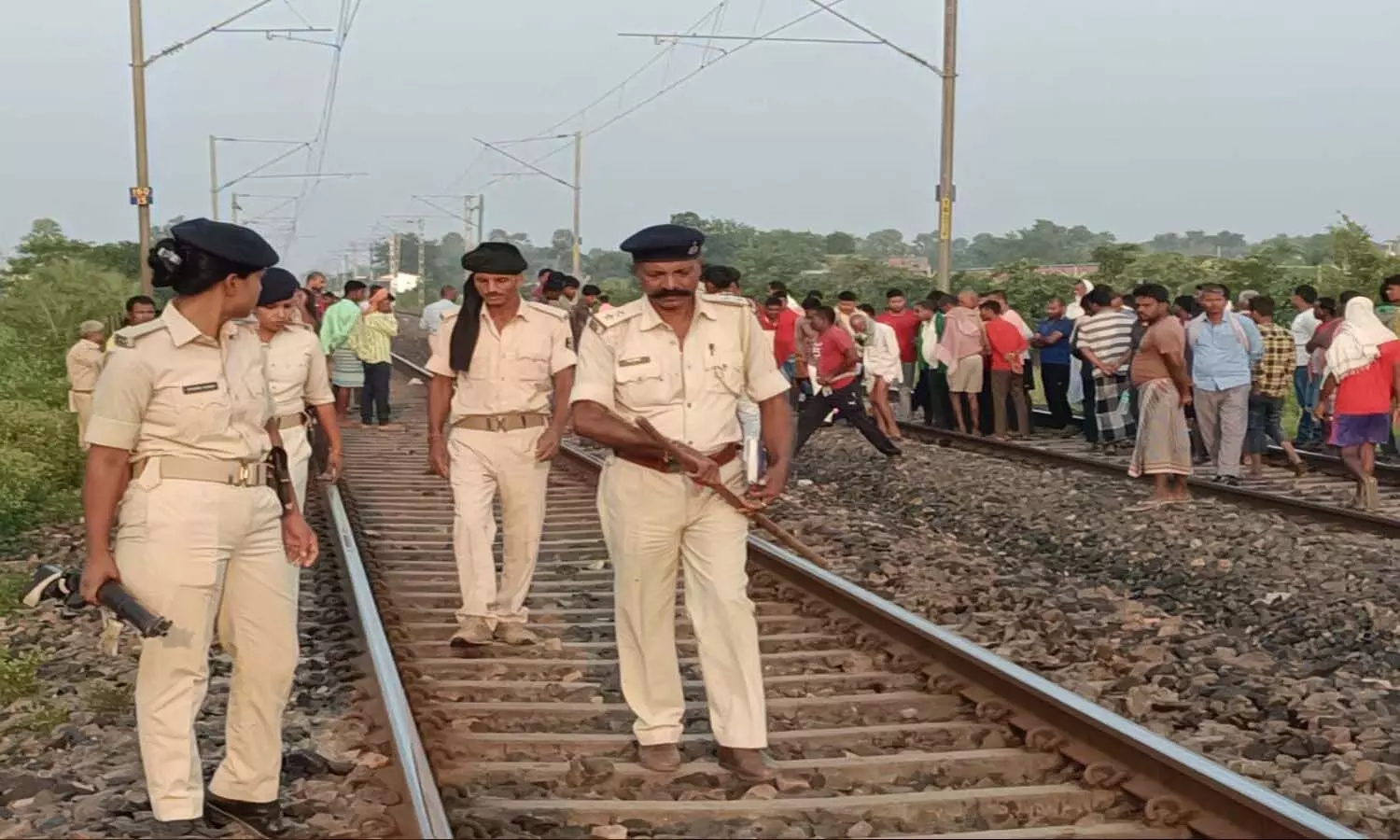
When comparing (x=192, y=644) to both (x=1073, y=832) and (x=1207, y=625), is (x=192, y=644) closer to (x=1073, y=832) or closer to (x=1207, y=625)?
(x=1073, y=832)

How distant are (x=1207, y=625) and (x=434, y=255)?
519 feet

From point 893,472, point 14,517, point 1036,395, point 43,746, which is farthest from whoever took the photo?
point 1036,395

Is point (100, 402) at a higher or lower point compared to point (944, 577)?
higher

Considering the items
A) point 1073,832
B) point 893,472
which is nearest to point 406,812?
point 1073,832

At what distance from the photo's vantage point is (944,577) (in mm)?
9312

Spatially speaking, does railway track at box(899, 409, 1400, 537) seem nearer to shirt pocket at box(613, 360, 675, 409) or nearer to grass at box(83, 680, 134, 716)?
shirt pocket at box(613, 360, 675, 409)

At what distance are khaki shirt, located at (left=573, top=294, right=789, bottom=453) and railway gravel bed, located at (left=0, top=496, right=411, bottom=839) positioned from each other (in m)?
1.45

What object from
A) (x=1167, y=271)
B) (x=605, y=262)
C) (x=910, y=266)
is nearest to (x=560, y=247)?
(x=605, y=262)

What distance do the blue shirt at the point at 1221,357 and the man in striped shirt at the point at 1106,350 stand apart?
1.85 meters

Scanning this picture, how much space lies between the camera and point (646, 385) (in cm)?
522

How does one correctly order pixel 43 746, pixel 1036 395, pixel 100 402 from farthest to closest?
pixel 1036 395, pixel 43 746, pixel 100 402

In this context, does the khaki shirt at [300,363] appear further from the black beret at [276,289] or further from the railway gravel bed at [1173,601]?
the railway gravel bed at [1173,601]

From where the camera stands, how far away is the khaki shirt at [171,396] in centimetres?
436

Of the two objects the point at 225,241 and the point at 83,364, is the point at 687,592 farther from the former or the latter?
the point at 83,364
